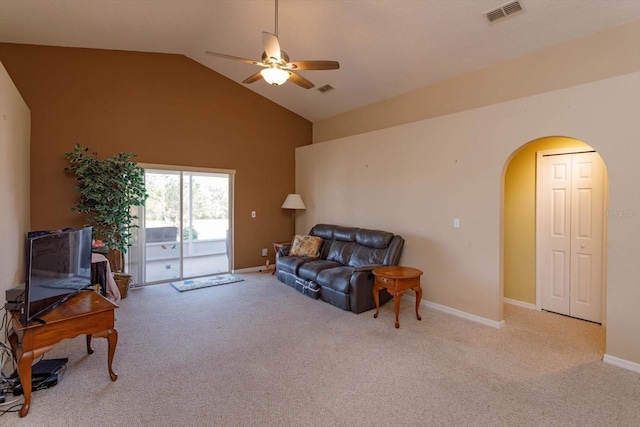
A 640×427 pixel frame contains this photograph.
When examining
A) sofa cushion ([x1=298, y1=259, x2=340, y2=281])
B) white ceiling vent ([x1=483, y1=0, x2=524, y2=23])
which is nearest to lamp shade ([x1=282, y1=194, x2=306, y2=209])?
sofa cushion ([x1=298, y1=259, x2=340, y2=281])

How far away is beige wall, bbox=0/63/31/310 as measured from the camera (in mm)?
2913

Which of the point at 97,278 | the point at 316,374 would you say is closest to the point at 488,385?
the point at 316,374

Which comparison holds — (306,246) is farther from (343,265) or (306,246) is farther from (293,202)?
(293,202)

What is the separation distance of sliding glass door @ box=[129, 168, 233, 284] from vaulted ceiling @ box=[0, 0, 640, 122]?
2202mm

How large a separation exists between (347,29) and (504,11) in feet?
5.92

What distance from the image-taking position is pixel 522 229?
172 inches

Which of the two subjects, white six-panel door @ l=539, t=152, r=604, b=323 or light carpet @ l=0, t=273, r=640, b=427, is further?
white six-panel door @ l=539, t=152, r=604, b=323

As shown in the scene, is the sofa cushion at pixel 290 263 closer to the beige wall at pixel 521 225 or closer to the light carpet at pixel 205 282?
the light carpet at pixel 205 282

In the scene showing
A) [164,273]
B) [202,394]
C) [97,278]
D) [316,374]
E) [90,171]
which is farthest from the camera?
A: [164,273]

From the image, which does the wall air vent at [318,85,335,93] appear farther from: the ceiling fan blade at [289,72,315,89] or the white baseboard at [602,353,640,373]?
the white baseboard at [602,353,640,373]

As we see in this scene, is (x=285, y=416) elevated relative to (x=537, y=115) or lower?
lower

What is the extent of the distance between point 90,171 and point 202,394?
376 centimetres

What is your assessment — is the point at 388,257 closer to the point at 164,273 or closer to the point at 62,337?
the point at 62,337

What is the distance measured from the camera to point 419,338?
3.34 metres
